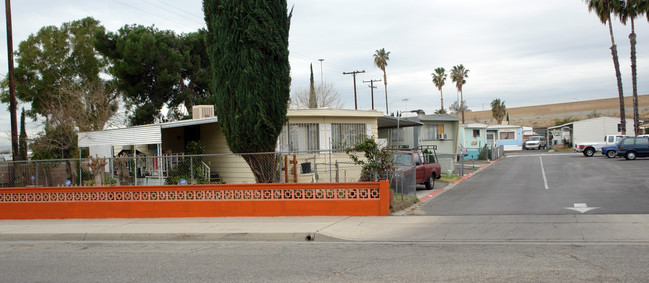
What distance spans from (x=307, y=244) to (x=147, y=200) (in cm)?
584

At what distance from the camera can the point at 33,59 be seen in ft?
120

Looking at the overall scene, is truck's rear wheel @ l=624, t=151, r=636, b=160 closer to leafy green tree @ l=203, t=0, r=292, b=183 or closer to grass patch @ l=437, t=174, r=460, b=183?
grass patch @ l=437, t=174, r=460, b=183

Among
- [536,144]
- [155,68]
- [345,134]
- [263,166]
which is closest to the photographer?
[263,166]

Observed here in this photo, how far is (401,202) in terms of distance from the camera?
13492 millimetres

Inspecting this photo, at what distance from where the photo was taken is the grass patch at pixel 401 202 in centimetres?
1291

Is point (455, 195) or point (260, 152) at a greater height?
point (260, 152)

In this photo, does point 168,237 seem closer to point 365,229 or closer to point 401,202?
point 365,229

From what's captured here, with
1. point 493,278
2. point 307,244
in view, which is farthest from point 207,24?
point 493,278

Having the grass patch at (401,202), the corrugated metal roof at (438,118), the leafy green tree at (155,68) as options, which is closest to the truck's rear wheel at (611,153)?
the corrugated metal roof at (438,118)

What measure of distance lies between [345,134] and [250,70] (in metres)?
7.77

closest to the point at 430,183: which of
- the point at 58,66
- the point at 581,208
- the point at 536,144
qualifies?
the point at 581,208

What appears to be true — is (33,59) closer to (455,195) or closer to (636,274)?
(455,195)

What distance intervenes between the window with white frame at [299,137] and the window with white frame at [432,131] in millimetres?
16354

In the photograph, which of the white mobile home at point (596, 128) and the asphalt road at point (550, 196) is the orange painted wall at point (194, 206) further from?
the white mobile home at point (596, 128)
